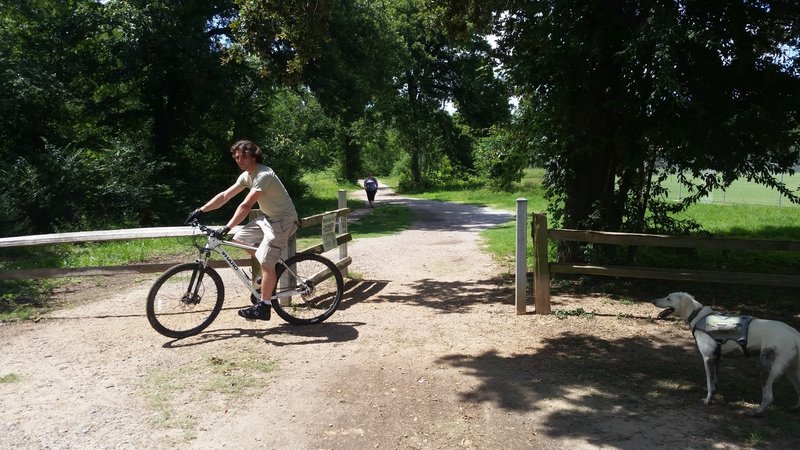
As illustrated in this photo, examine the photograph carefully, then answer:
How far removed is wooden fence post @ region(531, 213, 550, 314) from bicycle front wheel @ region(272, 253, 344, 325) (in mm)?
2261

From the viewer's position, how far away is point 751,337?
421 cm

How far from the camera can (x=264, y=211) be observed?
614 cm

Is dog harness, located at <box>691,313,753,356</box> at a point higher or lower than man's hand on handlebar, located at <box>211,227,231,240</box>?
lower

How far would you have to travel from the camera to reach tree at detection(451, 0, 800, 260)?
7.10 meters

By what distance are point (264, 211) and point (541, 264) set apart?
317 cm

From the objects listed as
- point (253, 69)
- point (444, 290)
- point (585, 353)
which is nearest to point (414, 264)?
point (444, 290)

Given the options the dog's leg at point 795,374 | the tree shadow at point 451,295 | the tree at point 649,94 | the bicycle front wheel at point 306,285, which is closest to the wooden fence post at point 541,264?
the tree shadow at point 451,295

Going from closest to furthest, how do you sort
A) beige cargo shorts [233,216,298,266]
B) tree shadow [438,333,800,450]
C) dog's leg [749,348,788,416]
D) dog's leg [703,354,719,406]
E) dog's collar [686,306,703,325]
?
tree shadow [438,333,800,450] < dog's leg [749,348,788,416] < dog's leg [703,354,719,406] < dog's collar [686,306,703,325] < beige cargo shorts [233,216,298,266]

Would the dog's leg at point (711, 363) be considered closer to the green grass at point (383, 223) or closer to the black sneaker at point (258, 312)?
the black sneaker at point (258, 312)

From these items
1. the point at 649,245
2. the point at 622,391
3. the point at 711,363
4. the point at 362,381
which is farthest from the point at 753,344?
the point at 362,381

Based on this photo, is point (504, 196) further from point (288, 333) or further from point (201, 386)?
point (201, 386)

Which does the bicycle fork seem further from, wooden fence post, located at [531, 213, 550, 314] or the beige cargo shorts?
wooden fence post, located at [531, 213, 550, 314]

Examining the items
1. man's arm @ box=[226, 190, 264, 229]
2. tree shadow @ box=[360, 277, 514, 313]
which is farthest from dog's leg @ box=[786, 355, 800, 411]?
man's arm @ box=[226, 190, 264, 229]

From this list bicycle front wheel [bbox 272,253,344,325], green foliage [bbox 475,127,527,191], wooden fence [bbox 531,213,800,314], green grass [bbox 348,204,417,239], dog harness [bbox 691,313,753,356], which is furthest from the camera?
green grass [bbox 348,204,417,239]
